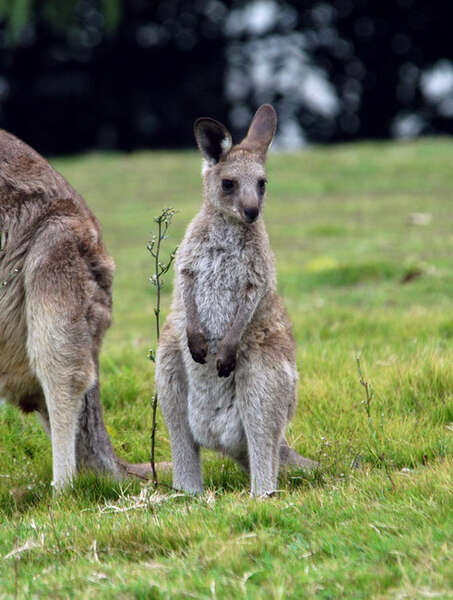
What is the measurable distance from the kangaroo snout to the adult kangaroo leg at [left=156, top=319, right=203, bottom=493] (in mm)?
586

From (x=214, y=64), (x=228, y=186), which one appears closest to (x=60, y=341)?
(x=228, y=186)

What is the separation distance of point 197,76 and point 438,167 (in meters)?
7.26

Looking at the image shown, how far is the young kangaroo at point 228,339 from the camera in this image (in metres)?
3.84

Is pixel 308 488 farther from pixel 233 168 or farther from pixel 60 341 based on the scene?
pixel 233 168

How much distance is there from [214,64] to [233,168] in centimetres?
1763

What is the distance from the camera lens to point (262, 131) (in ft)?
14.1

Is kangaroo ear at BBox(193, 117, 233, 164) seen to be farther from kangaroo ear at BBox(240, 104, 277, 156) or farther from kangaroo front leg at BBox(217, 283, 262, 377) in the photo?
kangaroo front leg at BBox(217, 283, 262, 377)

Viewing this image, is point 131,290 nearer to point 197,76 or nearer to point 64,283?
point 64,283

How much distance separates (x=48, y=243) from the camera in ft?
13.9

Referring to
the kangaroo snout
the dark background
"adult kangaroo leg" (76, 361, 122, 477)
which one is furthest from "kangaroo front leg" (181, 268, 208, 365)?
the dark background

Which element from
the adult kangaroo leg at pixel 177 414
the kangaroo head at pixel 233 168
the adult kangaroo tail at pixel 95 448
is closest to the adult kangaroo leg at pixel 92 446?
the adult kangaroo tail at pixel 95 448

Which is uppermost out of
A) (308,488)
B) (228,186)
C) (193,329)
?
(228,186)

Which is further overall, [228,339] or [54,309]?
[54,309]

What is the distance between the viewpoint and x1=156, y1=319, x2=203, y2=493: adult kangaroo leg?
13.0 ft
